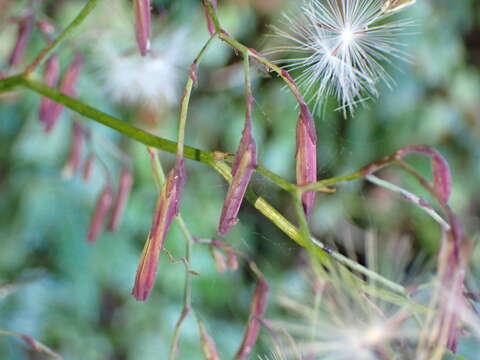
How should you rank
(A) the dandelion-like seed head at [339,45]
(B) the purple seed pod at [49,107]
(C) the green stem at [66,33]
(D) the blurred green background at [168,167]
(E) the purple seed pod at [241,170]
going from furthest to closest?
(D) the blurred green background at [168,167]
(B) the purple seed pod at [49,107]
(A) the dandelion-like seed head at [339,45]
(C) the green stem at [66,33]
(E) the purple seed pod at [241,170]

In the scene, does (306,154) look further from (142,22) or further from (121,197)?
(121,197)

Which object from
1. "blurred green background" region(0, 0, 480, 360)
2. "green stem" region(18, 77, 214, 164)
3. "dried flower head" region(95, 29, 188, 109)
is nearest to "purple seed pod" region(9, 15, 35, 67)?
"green stem" region(18, 77, 214, 164)

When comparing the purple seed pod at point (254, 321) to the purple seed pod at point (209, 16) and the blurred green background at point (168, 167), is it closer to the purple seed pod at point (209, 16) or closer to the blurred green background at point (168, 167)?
the purple seed pod at point (209, 16)

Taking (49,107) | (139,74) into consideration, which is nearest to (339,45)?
(49,107)

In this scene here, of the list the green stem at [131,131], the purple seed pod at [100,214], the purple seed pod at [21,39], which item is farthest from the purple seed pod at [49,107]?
the green stem at [131,131]

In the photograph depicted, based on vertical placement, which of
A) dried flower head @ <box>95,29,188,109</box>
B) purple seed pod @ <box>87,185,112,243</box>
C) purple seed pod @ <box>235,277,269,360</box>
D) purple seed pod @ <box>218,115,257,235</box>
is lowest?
purple seed pod @ <box>235,277,269,360</box>

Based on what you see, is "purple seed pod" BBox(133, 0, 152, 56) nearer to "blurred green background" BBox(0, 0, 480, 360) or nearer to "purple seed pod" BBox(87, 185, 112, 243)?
"purple seed pod" BBox(87, 185, 112, 243)
